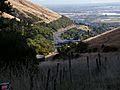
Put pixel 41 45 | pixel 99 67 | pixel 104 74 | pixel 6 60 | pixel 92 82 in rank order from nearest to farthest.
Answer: pixel 92 82 < pixel 104 74 < pixel 99 67 < pixel 6 60 < pixel 41 45

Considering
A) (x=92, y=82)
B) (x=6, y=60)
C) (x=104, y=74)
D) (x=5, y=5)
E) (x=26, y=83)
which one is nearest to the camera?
(x=26, y=83)

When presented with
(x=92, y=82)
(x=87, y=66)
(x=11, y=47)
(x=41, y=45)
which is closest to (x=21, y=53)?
(x=11, y=47)

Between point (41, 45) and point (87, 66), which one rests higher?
point (87, 66)

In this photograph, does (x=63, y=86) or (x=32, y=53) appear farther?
(x=32, y=53)

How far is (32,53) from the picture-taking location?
20.7m

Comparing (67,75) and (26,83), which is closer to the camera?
(26,83)

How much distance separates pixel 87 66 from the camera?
16.0m

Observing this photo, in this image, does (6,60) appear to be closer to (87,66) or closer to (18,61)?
(18,61)

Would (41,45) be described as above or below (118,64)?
below

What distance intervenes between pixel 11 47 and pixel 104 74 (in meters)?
6.26

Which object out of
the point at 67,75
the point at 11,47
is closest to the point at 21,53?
the point at 11,47

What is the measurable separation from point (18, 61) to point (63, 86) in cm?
673

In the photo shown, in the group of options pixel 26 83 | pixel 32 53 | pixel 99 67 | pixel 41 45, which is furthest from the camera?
pixel 41 45

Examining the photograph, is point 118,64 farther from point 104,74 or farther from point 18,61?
point 18,61
